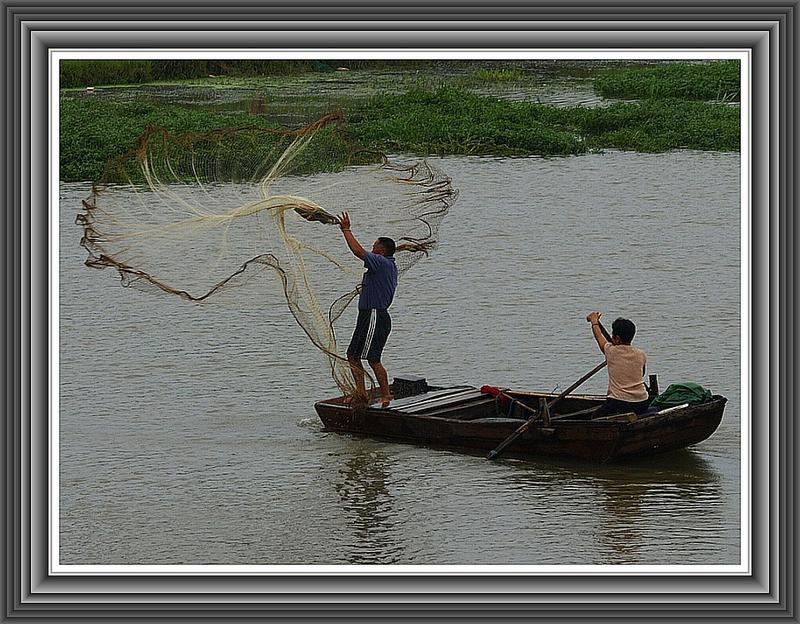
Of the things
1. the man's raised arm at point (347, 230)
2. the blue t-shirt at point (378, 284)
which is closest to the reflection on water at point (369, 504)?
the blue t-shirt at point (378, 284)

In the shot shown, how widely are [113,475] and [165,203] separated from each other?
1784mm

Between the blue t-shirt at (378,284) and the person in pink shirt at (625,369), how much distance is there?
55.6 inches

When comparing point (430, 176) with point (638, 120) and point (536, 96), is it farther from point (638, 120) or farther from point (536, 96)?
point (536, 96)

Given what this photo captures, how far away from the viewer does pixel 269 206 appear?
8.57m

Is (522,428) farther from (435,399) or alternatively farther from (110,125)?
(110,125)

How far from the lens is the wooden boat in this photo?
27.9 ft

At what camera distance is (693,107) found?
2169cm

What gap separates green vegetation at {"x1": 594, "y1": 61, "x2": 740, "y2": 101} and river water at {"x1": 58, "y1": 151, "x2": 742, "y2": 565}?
3.93 m

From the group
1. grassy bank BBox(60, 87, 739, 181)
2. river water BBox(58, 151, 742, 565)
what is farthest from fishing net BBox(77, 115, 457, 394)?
grassy bank BBox(60, 87, 739, 181)

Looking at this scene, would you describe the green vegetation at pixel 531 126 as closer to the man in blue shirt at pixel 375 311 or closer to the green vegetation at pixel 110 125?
the green vegetation at pixel 110 125

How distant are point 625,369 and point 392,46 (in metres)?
3.07

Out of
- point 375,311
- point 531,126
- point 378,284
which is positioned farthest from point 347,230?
point 531,126

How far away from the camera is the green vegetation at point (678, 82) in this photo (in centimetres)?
2220
